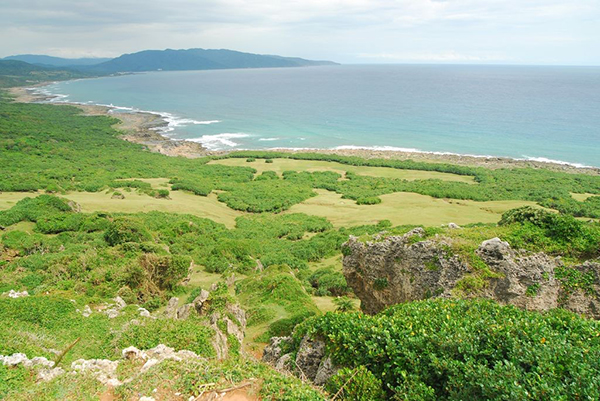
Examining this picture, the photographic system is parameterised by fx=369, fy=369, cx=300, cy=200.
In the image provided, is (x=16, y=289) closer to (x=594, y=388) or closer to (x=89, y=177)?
(x=594, y=388)

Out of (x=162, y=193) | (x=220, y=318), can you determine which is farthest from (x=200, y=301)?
(x=162, y=193)

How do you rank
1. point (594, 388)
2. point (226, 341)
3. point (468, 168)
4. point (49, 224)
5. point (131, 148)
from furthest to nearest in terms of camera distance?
point (131, 148) < point (468, 168) < point (49, 224) < point (226, 341) < point (594, 388)

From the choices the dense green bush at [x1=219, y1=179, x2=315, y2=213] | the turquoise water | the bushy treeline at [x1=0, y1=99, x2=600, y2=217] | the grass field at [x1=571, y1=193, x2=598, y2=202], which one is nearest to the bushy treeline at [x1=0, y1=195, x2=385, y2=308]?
the dense green bush at [x1=219, y1=179, x2=315, y2=213]

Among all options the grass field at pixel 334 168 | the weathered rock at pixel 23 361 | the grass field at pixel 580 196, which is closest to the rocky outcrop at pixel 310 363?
the weathered rock at pixel 23 361

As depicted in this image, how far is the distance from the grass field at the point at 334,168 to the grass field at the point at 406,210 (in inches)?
612

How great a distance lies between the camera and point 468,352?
8.48 metres

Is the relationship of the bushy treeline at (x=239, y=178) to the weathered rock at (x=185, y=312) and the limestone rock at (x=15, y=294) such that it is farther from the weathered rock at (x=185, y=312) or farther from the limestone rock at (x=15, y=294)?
the limestone rock at (x=15, y=294)

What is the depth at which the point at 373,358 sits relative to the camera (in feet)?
30.5

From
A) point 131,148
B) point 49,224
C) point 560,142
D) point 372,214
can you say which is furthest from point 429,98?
point 49,224

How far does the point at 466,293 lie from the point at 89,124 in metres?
113

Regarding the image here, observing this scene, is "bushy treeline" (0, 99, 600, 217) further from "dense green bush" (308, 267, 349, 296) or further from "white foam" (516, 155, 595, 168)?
"dense green bush" (308, 267, 349, 296)

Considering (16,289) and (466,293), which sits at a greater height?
(466,293)

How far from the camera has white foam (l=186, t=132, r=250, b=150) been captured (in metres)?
89.7

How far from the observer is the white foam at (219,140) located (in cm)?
8969
